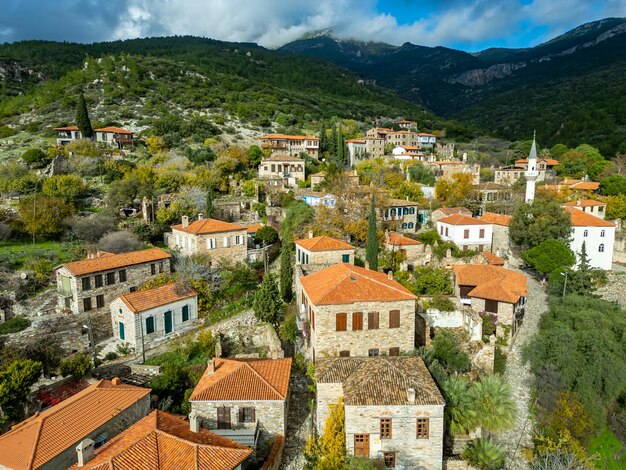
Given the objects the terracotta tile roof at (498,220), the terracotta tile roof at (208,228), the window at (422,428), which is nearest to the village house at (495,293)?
the terracotta tile roof at (498,220)

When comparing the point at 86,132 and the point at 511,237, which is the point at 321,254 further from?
the point at 86,132

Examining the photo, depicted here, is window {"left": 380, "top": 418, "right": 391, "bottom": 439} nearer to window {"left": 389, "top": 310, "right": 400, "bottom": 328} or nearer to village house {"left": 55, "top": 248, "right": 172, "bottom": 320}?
window {"left": 389, "top": 310, "right": 400, "bottom": 328}

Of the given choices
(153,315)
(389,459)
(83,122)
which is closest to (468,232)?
(389,459)

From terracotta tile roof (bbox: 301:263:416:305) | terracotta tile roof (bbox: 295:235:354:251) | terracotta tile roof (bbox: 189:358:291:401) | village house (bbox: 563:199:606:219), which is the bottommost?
terracotta tile roof (bbox: 189:358:291:401)

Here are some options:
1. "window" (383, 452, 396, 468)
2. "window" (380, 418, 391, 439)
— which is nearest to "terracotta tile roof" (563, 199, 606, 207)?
"window" (380, 418, 391, 439)

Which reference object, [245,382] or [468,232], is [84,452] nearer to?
[245,382]

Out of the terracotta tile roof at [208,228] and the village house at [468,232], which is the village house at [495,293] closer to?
the village house at [468,232]
